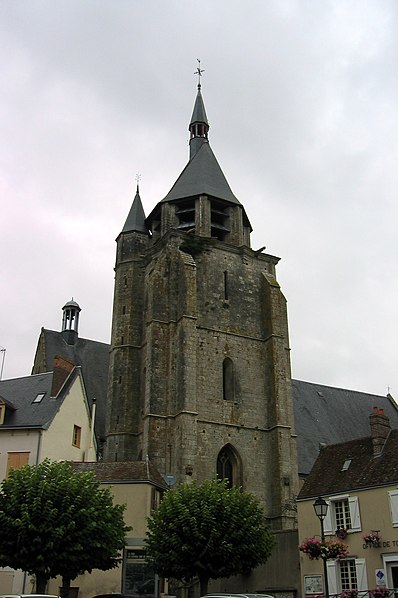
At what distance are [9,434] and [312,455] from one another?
16219 mm

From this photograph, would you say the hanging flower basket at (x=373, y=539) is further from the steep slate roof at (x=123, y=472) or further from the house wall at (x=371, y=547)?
the steep slate roof at (x=123, y=472)

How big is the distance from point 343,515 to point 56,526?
28.5ft

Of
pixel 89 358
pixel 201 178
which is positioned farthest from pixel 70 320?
pixel 201 178

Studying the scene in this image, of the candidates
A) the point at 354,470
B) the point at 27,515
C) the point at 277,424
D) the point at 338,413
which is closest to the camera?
the point at 27,515

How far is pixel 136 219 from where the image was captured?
119 feet

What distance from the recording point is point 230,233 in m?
34.5

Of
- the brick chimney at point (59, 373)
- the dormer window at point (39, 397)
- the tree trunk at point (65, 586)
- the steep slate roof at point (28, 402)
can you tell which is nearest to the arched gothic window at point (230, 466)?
the brick chimney at point (59, 373)

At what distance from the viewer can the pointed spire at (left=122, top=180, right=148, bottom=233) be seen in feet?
117

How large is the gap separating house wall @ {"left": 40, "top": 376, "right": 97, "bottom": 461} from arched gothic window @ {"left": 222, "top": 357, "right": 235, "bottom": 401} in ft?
20.5

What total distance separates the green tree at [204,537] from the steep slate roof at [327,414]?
44.4 ft

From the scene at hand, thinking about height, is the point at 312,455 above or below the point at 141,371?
below

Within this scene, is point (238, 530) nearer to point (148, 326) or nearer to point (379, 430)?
point (379, 430)

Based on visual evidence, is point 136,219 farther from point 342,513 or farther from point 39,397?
point 342,513

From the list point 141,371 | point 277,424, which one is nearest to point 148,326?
point 141,371
